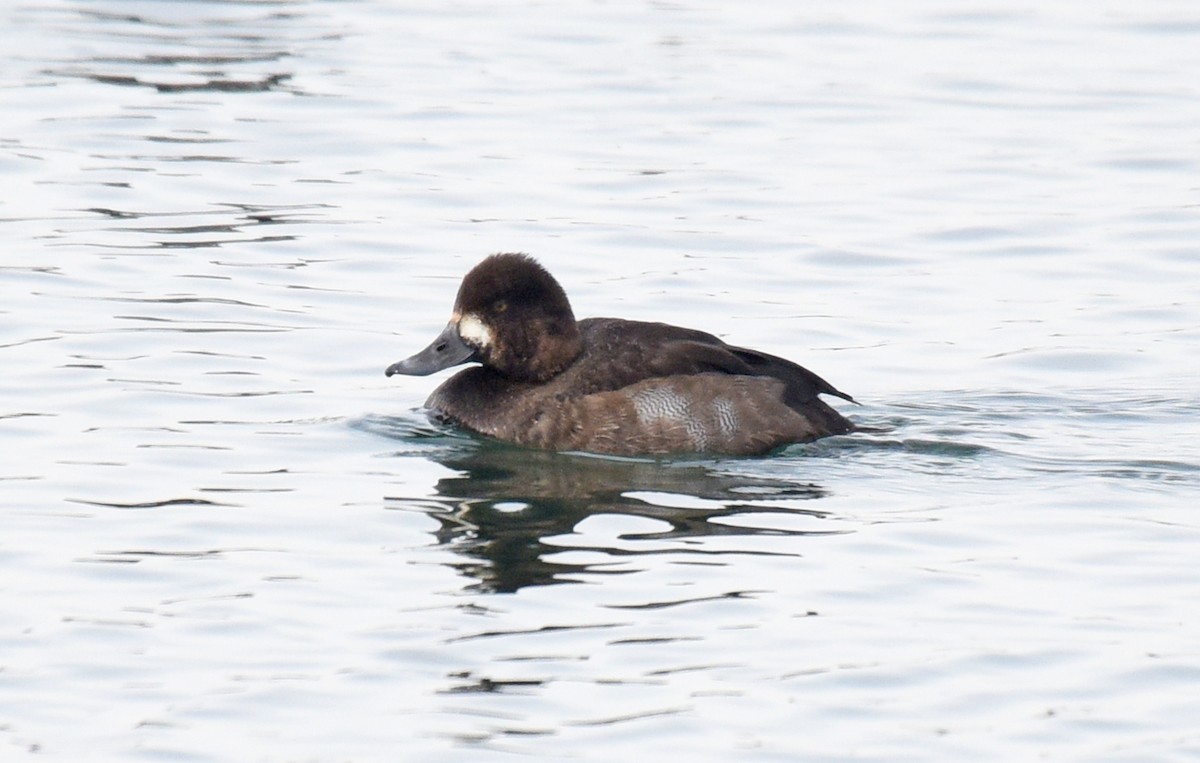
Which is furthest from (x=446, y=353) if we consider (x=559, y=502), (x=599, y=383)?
(x=559, y=502)

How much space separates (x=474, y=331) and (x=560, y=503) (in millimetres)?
1370

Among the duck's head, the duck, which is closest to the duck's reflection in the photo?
the duck

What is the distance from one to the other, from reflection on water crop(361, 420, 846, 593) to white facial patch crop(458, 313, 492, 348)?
18.0 inches

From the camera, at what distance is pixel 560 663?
20.7ft

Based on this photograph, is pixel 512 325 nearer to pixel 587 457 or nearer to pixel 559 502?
pixel 587 457

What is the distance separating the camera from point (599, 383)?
29.3 ft

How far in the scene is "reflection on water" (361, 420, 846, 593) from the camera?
7.38 m

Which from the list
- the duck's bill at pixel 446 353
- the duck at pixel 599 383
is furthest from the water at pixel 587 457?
the duck's bill at pixel 446 353

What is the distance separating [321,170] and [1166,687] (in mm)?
9418

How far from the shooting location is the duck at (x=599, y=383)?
346 inches

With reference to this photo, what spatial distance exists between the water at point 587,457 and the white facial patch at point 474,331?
409 mm

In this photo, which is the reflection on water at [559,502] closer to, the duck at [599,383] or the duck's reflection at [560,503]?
the duck's reflection at [560,503]

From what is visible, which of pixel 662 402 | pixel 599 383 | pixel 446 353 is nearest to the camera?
pixel 662 402

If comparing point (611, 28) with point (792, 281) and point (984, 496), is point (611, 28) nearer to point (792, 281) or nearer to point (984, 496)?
point (792, 281)
